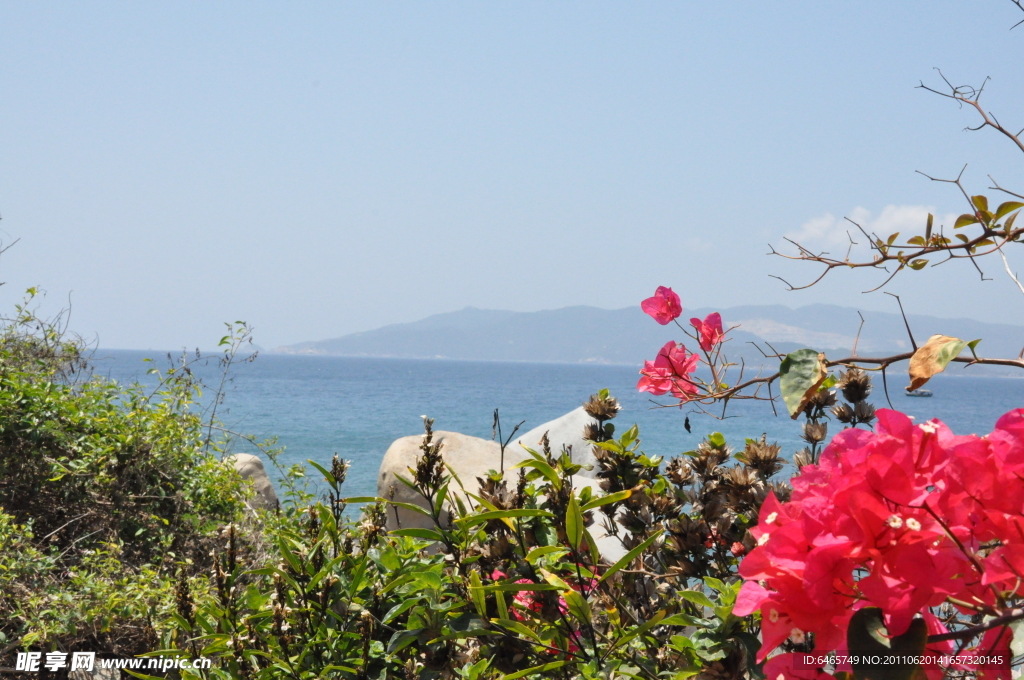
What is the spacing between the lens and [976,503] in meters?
0.64

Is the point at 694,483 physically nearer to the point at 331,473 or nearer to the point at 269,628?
the point at 331,473

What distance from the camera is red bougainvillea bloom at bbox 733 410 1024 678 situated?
58cm

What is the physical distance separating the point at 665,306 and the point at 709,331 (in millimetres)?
134

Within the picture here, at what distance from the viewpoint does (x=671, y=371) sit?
1.71 meters

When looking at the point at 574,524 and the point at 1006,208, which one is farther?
the point at 1006,208

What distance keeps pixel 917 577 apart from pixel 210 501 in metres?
4.11

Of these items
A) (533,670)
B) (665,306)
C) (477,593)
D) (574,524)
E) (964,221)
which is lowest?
(533,670)

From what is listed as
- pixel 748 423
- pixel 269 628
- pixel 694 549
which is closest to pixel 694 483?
pixel 694 549

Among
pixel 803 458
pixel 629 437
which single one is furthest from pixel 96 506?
pixel 803 458

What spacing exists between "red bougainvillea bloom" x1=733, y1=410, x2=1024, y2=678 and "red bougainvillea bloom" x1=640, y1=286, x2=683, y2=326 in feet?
3.80

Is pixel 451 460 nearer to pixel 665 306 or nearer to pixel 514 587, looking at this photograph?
pixel 665 306

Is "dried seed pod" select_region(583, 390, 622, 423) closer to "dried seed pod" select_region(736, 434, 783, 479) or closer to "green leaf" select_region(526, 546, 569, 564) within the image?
"dried seed pod" select_region(736, 434, 783, 479)

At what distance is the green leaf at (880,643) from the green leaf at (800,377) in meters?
0.45

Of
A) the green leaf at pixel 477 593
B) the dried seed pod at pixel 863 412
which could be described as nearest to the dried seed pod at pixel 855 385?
the dried seed pod at pixel 863 412
